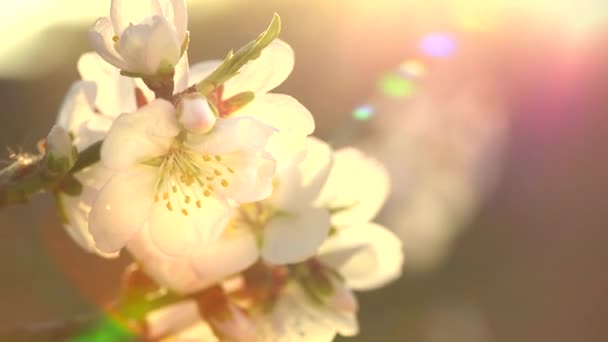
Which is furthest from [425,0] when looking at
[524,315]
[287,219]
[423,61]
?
[287,219]

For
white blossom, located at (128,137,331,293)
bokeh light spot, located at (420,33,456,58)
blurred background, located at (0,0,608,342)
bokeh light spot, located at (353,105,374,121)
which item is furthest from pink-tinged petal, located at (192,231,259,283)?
bokeh light spot, located at (420,33,456,58)

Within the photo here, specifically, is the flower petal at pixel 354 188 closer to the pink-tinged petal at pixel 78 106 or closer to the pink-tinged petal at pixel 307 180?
the pink-tinged petal at pixel 307 180

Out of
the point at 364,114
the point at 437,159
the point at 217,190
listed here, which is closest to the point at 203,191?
the point at 217,190

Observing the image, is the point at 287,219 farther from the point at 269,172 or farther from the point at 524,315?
the point at 524,315

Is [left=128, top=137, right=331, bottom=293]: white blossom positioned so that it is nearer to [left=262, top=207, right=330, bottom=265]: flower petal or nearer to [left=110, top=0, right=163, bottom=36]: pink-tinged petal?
[left=262, top=207, right=330, bottom=265]: flower petal

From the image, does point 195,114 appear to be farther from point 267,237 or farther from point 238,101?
point 267,237
